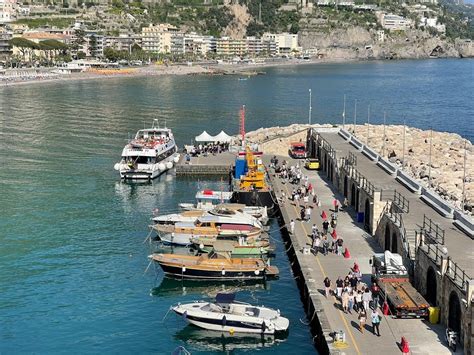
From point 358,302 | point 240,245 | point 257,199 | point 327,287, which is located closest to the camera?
point 358,302

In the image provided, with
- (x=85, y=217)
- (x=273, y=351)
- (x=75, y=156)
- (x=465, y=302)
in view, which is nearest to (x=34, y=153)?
(x=75, y=156)

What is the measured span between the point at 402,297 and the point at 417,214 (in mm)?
8710

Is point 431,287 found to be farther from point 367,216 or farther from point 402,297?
point 367,216

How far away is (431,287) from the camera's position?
96.6 ft

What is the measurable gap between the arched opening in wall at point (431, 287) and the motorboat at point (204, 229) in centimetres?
1402

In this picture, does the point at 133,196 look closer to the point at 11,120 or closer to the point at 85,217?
the point at 85,217

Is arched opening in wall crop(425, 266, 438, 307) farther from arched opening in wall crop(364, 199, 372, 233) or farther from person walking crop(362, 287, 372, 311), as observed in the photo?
arched opening in wall crop(364, 199, 372, 233)

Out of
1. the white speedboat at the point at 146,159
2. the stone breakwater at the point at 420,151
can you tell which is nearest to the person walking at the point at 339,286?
the stone breakwater at the point at 420,151

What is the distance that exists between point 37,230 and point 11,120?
61.0m

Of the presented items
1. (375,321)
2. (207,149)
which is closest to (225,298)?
(375,321)

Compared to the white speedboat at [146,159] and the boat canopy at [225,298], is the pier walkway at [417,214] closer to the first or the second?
the boat canopy at [225,298]

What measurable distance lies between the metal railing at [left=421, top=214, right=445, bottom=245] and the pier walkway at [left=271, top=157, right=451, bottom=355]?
3077 millimetres

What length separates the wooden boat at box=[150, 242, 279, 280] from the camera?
3709cm

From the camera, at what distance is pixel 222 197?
51.5m
